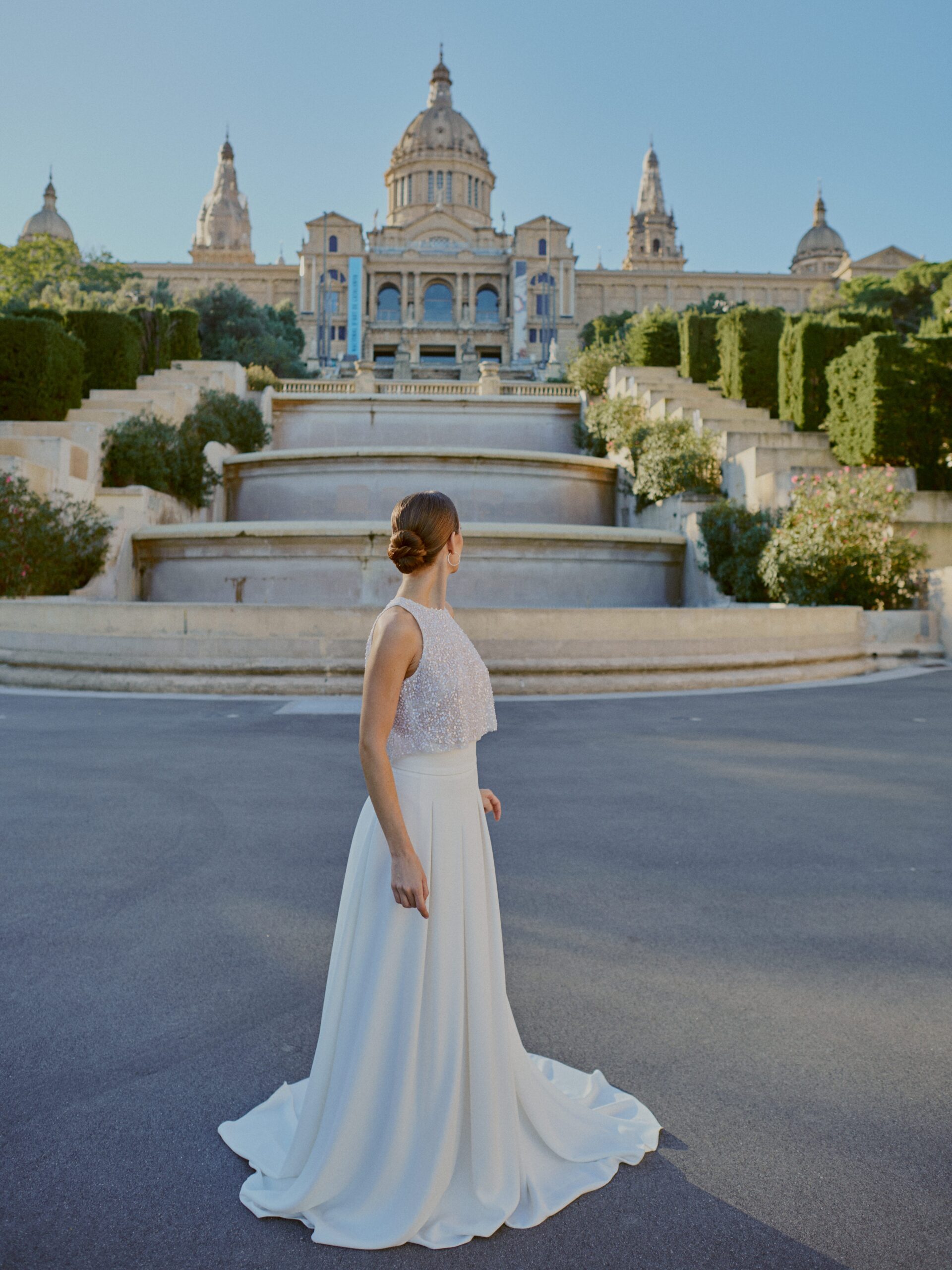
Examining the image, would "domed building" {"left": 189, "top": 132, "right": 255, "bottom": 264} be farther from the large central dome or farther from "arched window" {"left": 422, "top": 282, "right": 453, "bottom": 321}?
"arched window" {"left": 422, "top": 282, "right": 453, "bottom": 321}

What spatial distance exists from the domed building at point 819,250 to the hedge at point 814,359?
4115 inches

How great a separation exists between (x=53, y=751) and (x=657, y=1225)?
6216mm

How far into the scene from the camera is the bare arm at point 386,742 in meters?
2.18

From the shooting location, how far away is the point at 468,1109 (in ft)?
7.56

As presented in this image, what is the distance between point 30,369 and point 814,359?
53.7 feet

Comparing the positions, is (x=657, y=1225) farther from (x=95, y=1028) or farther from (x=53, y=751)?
(x=53, y=751)

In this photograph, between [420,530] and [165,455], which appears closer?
[420,530]

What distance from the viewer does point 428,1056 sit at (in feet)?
7.45

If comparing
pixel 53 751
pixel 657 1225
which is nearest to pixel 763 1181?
pixel 657 1225

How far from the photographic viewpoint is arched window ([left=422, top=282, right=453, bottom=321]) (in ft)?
290

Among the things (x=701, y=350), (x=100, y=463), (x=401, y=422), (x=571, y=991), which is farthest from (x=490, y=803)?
(x=701, y=350)

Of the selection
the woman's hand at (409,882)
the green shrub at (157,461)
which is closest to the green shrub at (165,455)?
the green shrub at (157,461)

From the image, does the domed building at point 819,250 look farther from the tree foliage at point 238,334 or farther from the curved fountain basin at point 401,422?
the curved fountain basin at point 401,422

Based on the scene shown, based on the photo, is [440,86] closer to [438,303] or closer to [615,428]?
[438,303]
